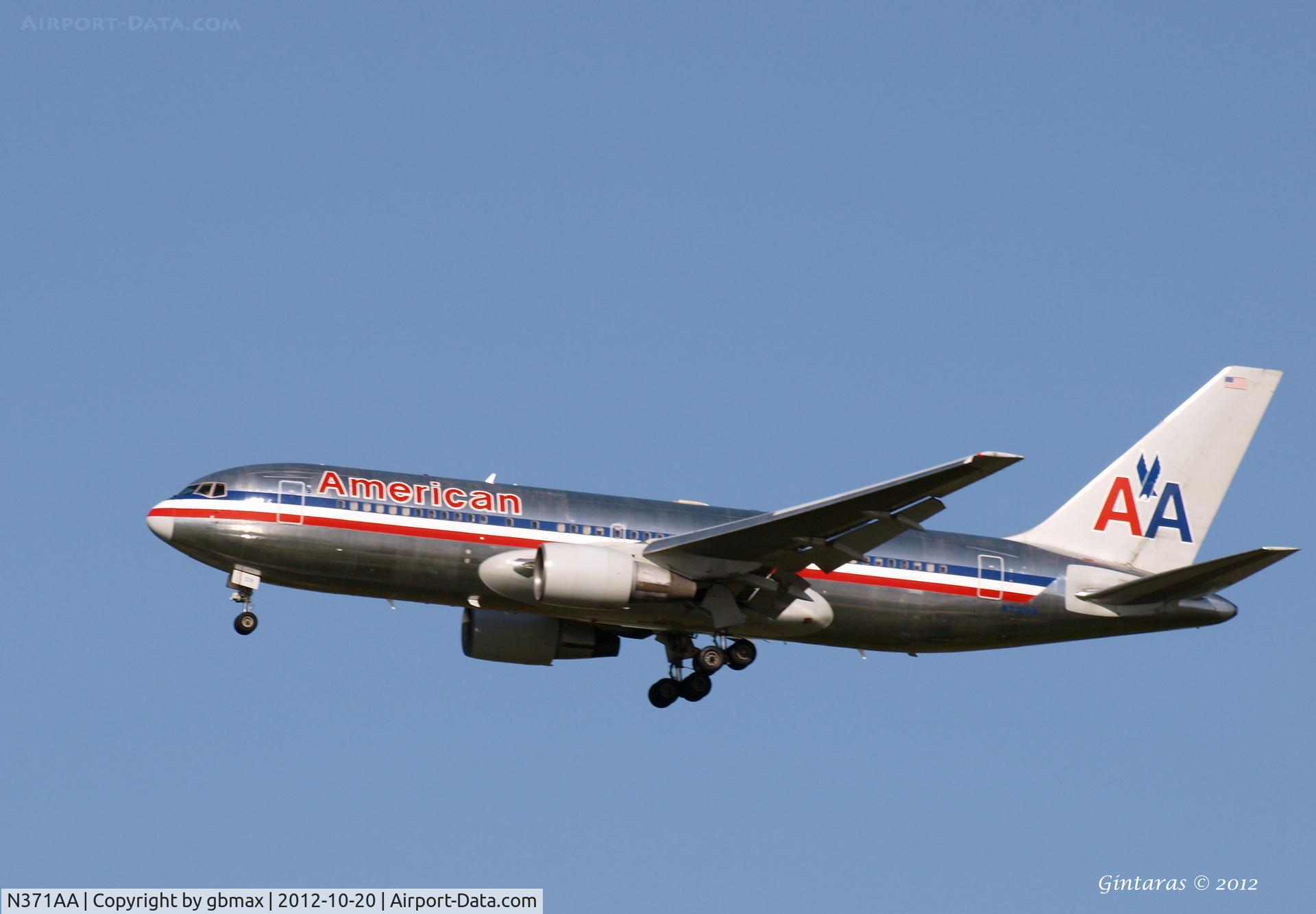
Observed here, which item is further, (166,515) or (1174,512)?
(1174,512)

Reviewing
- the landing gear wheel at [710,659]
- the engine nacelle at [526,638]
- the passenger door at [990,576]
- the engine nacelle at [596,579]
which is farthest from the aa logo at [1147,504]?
the engine nacelle at [526,638]

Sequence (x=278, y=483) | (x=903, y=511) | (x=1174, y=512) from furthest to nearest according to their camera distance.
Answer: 1. (x=1174, y=512)
2. (x=278, y=483)
3. (x=903, y=511)

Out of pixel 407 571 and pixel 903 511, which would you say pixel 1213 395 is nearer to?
pixel 903 511

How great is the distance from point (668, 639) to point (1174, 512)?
46.4 feet

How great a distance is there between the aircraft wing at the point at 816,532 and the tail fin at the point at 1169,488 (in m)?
8.05

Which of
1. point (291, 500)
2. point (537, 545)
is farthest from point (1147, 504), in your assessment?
point (291, 500)

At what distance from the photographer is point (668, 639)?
44.4m

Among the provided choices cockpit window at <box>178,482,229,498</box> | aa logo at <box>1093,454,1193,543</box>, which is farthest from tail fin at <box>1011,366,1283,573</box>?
cockpit window at <box>178,482,229,498</box>

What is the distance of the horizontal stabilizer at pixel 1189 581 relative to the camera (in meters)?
38.4

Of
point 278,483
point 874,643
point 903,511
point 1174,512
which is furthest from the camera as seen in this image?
point 1174,512

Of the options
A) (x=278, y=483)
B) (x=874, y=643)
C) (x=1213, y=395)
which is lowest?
(x=874, y=643)

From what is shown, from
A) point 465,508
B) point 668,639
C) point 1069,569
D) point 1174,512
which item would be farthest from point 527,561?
point 1174,512

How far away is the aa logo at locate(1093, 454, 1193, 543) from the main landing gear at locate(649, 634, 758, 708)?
34.3ft

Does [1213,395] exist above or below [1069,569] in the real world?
above
